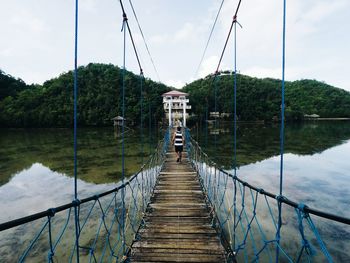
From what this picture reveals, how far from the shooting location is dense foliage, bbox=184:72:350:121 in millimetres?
41031

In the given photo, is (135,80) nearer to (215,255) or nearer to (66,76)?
(66,76)

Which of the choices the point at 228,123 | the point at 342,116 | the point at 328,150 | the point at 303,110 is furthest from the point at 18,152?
the point at 342,116

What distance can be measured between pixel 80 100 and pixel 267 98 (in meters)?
35.9

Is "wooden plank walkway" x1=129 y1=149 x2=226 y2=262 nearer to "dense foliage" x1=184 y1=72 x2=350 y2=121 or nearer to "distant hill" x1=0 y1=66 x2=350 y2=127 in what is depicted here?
"distant hill" x1=0 y1=66 x2=350 y2=127

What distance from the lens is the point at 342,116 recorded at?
47.9 meters

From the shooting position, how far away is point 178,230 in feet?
8.91

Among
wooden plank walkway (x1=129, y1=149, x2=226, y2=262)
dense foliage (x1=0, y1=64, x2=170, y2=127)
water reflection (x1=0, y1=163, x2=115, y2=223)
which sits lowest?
water reflection (x1=0, y1=163, x2=115, y2=223)

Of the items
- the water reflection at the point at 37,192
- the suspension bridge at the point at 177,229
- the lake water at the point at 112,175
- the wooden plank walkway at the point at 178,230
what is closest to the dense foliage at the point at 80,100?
the lake water at the point at 112,175

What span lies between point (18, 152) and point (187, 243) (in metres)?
15.7

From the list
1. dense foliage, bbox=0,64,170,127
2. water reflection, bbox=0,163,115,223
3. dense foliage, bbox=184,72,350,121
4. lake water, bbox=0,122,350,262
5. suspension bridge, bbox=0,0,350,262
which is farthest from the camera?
dense foliage, bbox=184,72,350,121

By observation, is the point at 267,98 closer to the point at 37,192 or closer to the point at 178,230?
the point at 37,192

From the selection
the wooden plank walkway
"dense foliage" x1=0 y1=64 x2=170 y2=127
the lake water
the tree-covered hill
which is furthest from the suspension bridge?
the tree-covered hill

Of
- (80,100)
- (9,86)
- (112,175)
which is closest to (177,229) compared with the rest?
(112,175)

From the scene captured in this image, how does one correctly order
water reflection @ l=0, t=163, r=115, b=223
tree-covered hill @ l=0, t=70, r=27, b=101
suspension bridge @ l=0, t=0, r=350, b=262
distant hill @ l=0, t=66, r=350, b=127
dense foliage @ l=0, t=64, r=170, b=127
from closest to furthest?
suspension bridge @ l=0, t=0, r=350, b=262
water reflection @ l=0, t=163, r=115, b=223
dense foliage @ l=0, t=64, r=170, b=127
distant hill @ l=0, t=66, r=350, b=127
tree-covered hill @ l=0, t=70, r=27, b=101
